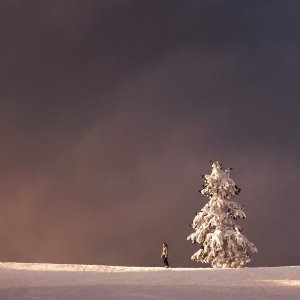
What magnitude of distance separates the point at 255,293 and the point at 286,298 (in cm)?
106

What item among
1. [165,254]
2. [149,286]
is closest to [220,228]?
[165,254]

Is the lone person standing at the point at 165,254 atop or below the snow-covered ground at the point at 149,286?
atop

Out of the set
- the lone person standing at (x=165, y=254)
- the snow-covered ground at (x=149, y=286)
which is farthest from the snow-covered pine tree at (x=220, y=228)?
the snow-covered ground at (x=149, y=286)

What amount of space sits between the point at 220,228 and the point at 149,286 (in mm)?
32811

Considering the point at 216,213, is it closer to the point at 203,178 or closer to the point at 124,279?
the point at 203,178

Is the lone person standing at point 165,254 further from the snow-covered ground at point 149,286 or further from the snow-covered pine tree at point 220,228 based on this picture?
the snow-covered ground at point 149,286

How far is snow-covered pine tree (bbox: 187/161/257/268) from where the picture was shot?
50625mm

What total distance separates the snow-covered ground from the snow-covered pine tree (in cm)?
2427

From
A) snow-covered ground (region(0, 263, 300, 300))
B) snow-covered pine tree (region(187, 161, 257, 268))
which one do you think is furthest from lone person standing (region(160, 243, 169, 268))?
snow-covered ground (region(0, 263, 300, 300))

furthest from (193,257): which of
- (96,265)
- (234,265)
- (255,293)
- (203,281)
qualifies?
(255,293)

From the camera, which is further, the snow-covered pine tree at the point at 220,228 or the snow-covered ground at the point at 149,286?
the snow-covered pine tree at the point at 220,228

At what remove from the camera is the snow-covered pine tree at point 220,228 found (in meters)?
50.6

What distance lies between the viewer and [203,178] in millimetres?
54812

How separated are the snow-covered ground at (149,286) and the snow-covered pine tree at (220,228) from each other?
79.6 ft
